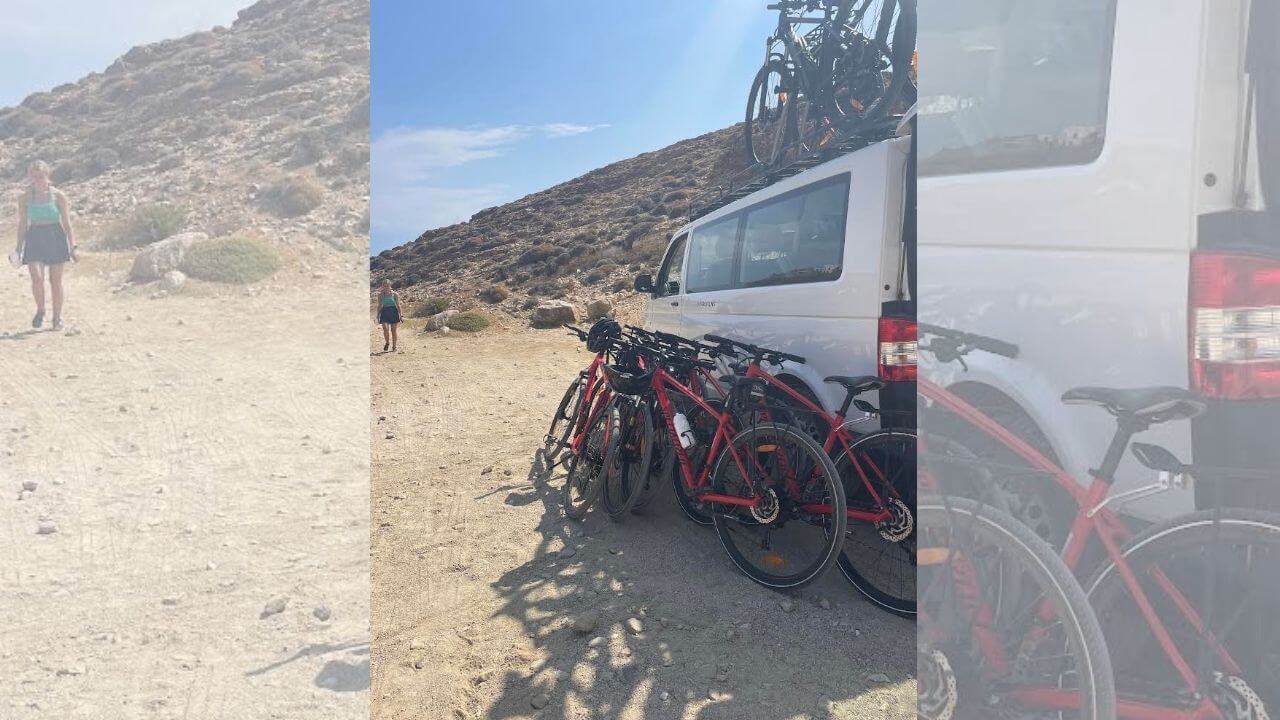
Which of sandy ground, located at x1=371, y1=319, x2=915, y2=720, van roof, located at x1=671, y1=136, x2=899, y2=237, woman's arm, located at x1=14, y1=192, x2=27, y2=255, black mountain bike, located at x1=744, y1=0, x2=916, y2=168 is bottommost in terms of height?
sandy ground, located at x1=371, y1=319, x2=915, y2=720

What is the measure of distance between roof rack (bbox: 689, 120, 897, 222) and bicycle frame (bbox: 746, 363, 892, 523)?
1.03 m

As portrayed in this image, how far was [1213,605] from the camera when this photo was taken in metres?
1.10

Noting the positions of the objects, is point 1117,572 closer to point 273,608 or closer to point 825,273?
point 825,273

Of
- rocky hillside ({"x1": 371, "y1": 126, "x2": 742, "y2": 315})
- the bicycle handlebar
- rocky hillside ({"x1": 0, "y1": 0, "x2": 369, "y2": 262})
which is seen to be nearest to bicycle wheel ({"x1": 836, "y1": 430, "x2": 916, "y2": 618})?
the bicycle handlebar

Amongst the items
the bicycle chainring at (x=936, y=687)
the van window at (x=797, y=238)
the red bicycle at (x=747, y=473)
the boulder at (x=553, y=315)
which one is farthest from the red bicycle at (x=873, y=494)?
the boulder at (x=553, y=315)

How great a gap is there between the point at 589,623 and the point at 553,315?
46.9 ft

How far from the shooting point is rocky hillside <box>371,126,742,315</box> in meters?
23.1

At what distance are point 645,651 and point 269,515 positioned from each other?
2426 millimetres

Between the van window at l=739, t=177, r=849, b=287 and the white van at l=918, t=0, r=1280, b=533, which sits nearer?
the white van at l=918, t=0, r=1280, b=533

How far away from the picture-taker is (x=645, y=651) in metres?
2.92

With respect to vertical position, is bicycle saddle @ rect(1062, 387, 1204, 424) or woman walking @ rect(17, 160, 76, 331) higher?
woman walking @ rect(17, 160, 76, 331)

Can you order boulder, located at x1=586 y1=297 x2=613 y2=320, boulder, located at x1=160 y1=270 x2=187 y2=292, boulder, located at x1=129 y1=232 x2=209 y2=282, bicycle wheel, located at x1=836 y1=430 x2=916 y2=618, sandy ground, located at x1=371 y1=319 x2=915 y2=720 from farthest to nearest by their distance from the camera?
boulder, located at x1=586 y1=297 x2=613 y2=320, boulder, located at x1=160 y1=270 x2=187 y2=292, boulder, located at x1=129 y1=232 x2=209 y2=282, bicycle wheel, located at x1=836 y1=430 x2=916 y2=618, sandy ground, located at x1=371 y1=319 x2=915 y2=720

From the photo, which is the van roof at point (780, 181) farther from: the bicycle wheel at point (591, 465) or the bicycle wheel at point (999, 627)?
the bicycle wheel at point (999, 627)

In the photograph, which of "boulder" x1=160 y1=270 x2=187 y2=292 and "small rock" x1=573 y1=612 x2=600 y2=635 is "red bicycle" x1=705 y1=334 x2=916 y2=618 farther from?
"boulder" x1=160 y1=270 x2=187 y2=292
